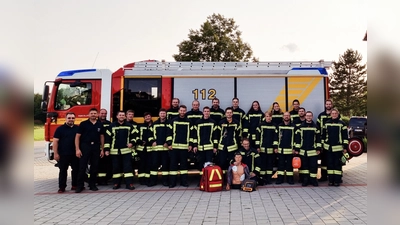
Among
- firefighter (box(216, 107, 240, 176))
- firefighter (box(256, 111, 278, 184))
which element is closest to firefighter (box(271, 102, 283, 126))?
firefighter (box(256, 111, 278, 184))

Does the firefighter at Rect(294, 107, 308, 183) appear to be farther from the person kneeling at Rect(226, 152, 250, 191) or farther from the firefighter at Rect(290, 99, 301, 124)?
the person kneeling at Rect(226, 152, 250, 191)

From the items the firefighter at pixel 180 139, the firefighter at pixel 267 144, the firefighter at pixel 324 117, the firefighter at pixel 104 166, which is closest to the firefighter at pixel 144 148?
the firefighter at pixel 180 139

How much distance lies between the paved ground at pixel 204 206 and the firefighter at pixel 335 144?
336 mm

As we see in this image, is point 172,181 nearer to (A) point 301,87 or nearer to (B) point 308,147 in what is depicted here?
(B) point 308,147

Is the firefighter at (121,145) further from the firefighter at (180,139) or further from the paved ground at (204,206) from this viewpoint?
the firefighter at (180,139)

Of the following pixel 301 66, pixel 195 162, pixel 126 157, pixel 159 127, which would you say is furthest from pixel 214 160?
pixel 301 66

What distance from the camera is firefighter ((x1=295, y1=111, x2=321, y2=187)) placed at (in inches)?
292

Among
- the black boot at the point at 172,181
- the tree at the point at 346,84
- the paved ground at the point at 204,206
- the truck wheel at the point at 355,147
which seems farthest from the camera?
the tree at the point at 346,84

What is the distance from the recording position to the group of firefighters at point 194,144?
7273 mm

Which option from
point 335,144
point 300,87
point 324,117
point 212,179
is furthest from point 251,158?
point 300,87

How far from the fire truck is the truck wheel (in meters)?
1.19

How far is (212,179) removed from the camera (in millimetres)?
6977

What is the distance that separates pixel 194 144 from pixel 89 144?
2.56 meters

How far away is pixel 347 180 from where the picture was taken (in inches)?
321
